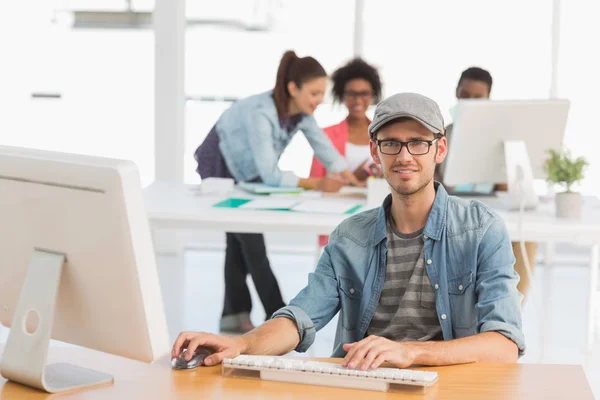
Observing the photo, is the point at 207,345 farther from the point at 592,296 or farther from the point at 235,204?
the point at 592,296

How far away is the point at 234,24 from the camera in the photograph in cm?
683

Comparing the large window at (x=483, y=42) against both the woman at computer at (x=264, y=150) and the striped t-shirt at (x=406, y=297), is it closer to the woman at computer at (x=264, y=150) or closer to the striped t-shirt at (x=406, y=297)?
the woman at computer at (x=264, y=150)

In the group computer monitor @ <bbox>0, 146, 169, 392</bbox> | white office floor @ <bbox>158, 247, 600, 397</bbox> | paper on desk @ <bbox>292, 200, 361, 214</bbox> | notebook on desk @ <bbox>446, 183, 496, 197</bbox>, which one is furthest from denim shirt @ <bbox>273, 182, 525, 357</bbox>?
notebook on desk @ <bbox>446, 183, 496, 197</bbox>

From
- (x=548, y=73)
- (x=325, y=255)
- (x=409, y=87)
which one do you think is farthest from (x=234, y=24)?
(x=325, y=255)

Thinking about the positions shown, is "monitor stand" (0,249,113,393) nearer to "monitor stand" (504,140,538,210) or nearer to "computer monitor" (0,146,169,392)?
"computer monitor" (0,146,169,392)

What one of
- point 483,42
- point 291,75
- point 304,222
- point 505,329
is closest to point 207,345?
point 505,329

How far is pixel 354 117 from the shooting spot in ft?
17.4

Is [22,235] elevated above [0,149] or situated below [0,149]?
below

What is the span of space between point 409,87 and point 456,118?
281 cm

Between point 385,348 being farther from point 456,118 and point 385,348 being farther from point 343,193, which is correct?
point 343,193

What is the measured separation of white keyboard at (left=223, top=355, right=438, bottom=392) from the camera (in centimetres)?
193

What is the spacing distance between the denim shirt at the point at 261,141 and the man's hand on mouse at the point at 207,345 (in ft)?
7.94

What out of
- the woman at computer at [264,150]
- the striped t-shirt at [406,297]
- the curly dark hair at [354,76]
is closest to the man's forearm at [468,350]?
the striped t-shirt at [406,297]

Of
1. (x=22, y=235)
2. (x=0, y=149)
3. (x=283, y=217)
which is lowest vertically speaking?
(x=283, y=217)
